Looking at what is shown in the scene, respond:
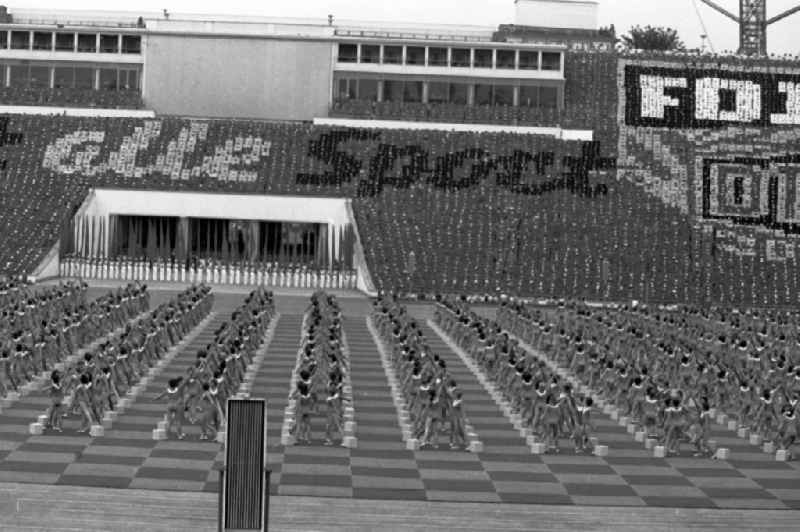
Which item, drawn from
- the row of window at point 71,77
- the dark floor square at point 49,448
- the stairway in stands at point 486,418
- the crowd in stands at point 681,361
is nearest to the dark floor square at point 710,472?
the crowd in stands at point 681,361

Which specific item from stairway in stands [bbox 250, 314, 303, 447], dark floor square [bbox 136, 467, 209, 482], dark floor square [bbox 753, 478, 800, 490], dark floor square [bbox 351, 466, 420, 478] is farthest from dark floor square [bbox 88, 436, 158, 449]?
dark floor square [bbox 753, 478, 800, 490]

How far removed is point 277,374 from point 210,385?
9397 mm

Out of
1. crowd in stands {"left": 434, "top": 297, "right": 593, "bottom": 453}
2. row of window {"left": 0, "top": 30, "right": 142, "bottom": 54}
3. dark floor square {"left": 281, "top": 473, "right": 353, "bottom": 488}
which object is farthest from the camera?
row of window {"left": 0, "top": 30, "right": 142, "bottom": 54}

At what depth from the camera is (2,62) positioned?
9238 centimetres

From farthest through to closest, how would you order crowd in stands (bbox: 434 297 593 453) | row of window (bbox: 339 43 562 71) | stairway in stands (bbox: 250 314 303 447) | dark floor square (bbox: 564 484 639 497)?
row of window (bbox: 339 43 562 71) → stairway in stands (bbox: 250 314 303 447) → crowd in stands (bbox: 434 297 593 453) → dark floor square (bbox: 564 484 639 497)

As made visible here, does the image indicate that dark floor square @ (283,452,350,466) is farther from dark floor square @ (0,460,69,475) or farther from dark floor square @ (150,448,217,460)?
dark floor square @ (0,460,69,475)

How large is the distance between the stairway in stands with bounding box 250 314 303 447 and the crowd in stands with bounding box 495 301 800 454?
270 inches

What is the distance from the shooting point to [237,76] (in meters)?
92.7

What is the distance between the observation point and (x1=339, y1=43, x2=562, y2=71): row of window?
91.5m

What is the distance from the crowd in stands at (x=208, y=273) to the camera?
2746 inches

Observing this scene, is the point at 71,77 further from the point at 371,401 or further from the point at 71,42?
the point at 371,401

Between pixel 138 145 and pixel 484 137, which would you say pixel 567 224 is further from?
pixel 138 145

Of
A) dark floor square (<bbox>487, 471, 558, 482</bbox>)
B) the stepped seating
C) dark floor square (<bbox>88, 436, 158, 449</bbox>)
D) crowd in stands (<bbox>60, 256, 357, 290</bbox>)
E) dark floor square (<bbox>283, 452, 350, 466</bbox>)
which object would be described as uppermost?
the stepped seating

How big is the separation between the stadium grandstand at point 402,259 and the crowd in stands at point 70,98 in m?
0.17
